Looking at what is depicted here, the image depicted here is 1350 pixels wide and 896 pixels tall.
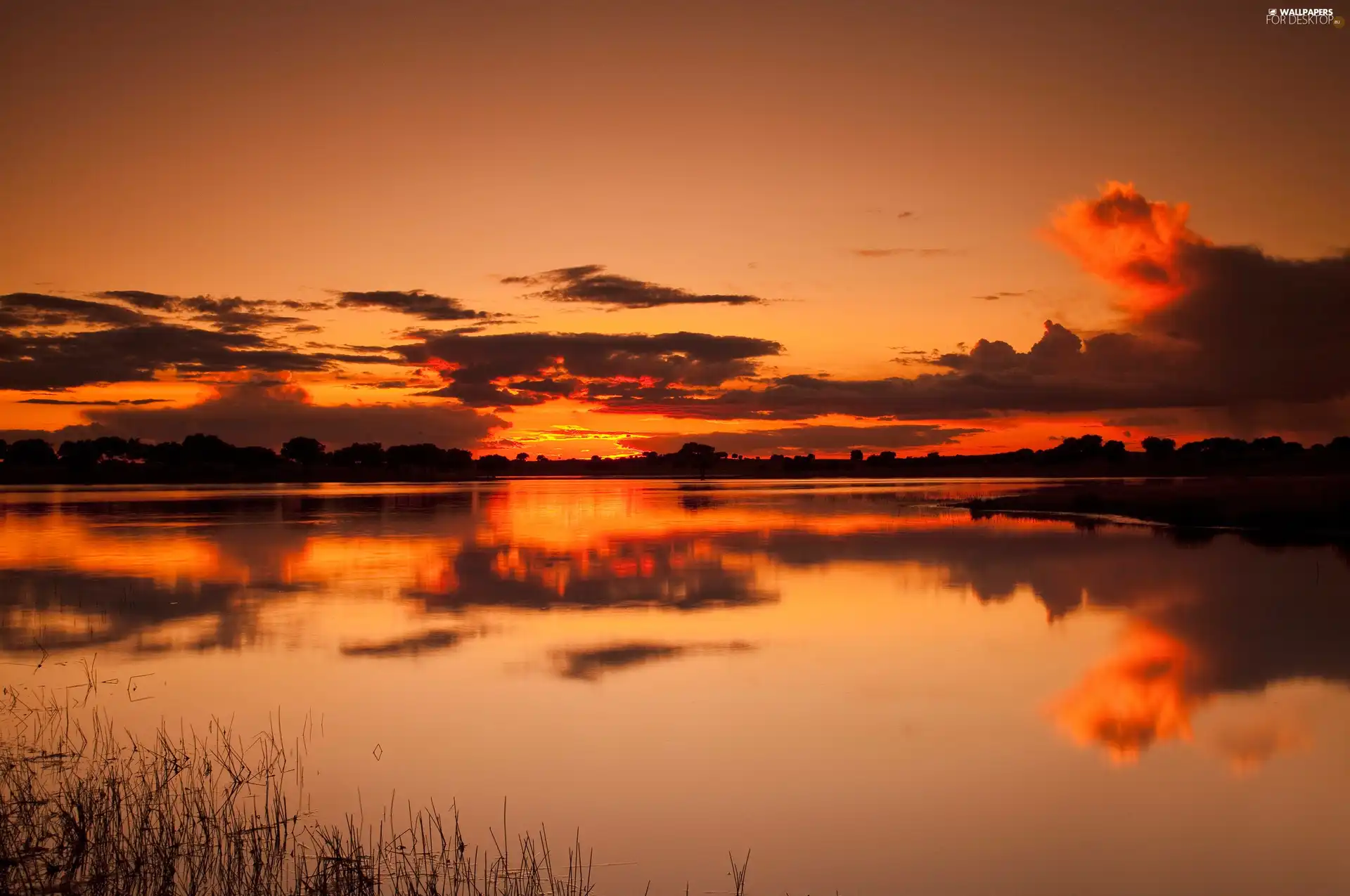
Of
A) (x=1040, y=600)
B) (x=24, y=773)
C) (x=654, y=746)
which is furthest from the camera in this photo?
(x=1040, y=600)

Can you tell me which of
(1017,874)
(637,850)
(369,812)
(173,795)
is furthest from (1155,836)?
(173,795)

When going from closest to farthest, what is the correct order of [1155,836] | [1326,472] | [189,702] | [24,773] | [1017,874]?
[1017,874]
[1155,836]
[24,773]
[189,702]
[1326,472]

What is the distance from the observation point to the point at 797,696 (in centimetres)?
1401

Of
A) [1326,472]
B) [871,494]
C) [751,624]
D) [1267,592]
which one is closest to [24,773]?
[751,624]

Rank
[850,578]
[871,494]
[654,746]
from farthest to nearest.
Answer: [871,494]
[850,578]
[654,746]

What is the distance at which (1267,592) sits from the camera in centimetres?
2386

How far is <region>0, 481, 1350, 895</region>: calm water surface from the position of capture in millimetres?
8930

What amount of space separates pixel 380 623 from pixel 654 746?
10123 millimetres

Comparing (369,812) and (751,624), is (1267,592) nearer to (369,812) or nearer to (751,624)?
(751,624)

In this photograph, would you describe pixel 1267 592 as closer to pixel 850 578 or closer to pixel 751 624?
pixel 850 578

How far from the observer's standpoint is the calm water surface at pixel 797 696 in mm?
8930

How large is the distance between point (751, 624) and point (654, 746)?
332 inches

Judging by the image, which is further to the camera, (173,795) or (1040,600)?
(1040,600)

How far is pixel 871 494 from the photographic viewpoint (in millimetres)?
96250
